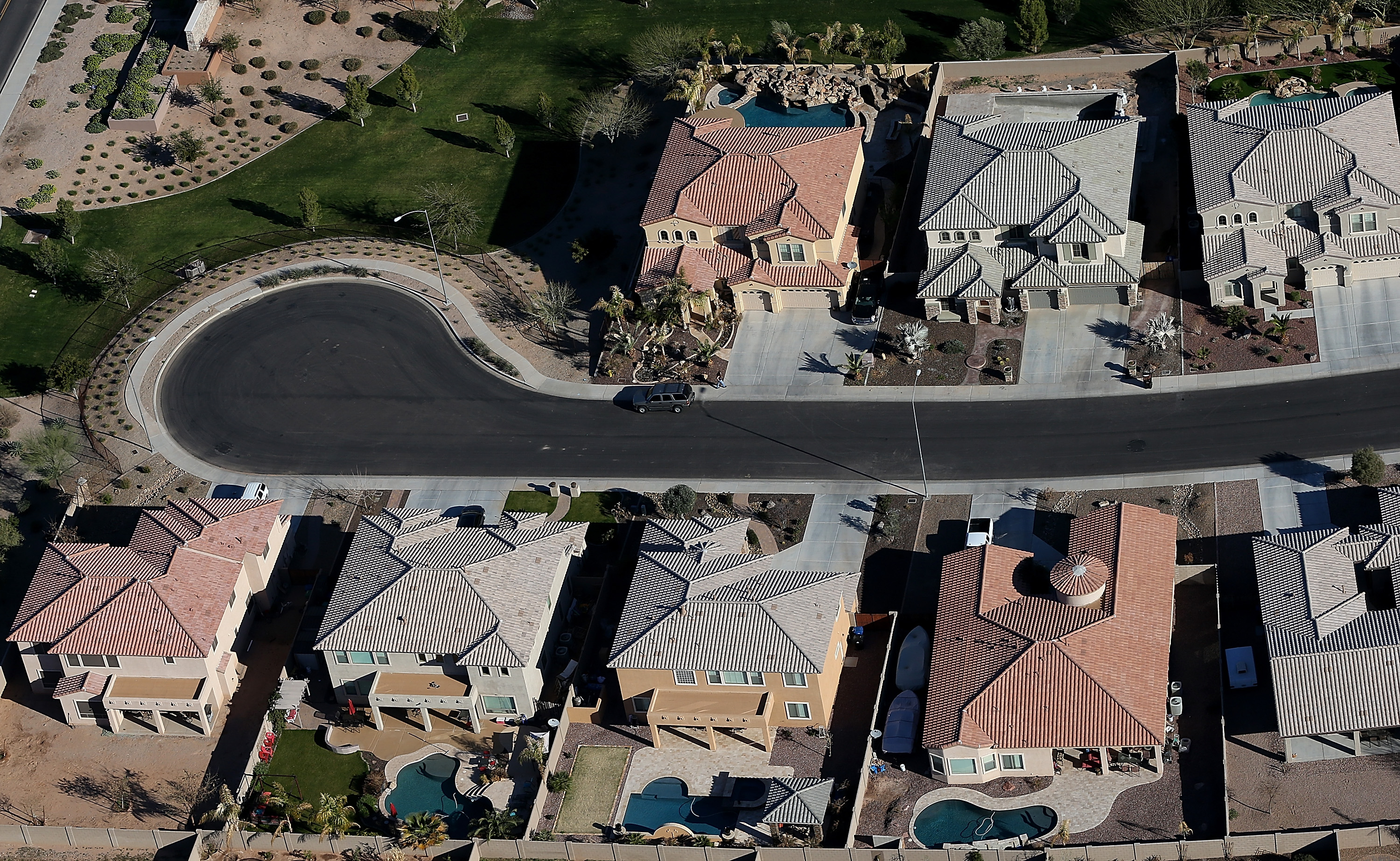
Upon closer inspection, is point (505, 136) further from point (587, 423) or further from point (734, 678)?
point (734, 678)

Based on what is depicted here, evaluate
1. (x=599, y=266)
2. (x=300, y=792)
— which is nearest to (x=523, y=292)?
(x=599, y=266)

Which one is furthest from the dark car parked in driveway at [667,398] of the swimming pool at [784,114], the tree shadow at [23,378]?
the tree shadow at [23,378]

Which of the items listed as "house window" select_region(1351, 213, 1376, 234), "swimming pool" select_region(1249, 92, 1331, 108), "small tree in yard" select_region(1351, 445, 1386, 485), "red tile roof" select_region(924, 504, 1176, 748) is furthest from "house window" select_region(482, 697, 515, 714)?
"swimming pool" select_region(1249, 92, 1331, 108)

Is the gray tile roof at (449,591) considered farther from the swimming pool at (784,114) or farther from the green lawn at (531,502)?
the swimming pool at (784,114)

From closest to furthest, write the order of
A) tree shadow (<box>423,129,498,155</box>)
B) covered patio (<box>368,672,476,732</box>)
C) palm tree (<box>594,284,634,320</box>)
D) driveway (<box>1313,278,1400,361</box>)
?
covered patio (<box>368,672,476,732</box>) → driveway (<box>1313,278,1400,361</box>) → palm tree (<box>594,284,634,320</box>) → tree shadow (<box>423,129,498,155</box>)

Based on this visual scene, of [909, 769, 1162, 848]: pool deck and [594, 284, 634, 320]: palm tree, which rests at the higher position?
[594, 284, 634, 320]: palm tree

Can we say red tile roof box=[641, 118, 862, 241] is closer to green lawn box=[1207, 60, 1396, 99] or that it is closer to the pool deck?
green lawn box=[1207, 60, 1396, 99]
